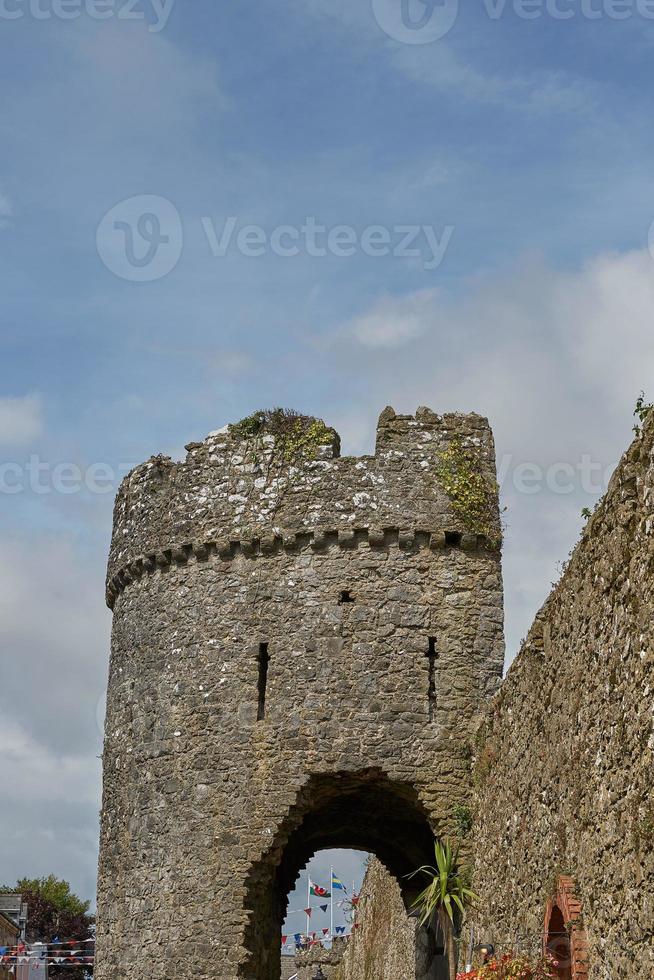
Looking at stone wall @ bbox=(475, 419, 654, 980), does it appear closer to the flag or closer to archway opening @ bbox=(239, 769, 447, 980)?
archway opening @ bbox=(239, 769, 447, 980)

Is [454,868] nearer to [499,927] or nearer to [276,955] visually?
[499,927]

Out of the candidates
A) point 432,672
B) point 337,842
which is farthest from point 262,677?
point 337,842

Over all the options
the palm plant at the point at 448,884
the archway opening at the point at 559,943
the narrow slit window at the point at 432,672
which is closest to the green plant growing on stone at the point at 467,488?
the narrow slit window at the point at 432,672

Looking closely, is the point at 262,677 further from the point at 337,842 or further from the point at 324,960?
the point at 324,960

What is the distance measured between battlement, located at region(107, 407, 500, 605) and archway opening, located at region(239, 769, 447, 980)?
267cm

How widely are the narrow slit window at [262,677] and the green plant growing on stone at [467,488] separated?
8.35 ft

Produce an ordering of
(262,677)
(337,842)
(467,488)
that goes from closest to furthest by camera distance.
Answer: (262,677), (467,488), (337,842)

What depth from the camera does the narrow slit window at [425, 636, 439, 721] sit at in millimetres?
13930

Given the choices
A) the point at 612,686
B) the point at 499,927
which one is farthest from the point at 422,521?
the point at 612,686

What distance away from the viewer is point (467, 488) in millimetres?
14570

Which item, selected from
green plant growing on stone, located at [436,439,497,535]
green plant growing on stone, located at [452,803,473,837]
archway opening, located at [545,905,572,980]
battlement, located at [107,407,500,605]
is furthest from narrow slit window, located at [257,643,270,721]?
archway opening, located at [545,905,572,980]

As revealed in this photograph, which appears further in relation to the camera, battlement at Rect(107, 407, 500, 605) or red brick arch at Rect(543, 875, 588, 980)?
battlement at Rect(107, 407, 500, 605)

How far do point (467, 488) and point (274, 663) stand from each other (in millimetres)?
2812

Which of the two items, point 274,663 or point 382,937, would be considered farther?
point 382,937
